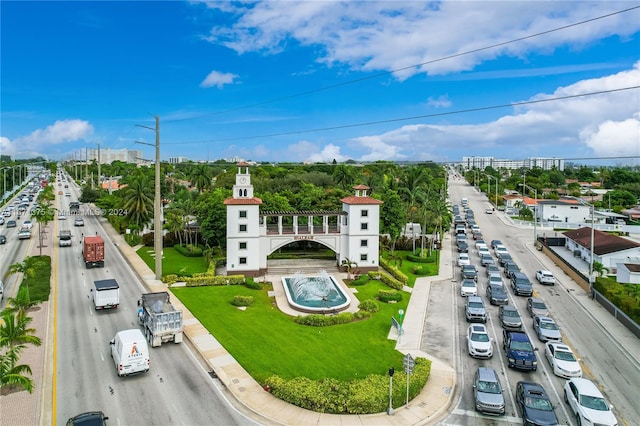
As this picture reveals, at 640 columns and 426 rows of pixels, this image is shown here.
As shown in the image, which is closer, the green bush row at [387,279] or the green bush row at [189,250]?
the green bush row at [387,279]

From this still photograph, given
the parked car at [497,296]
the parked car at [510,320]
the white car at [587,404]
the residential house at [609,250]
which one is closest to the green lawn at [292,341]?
the parked car at [497,296]

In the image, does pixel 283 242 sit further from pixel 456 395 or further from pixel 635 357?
pixel 635 357

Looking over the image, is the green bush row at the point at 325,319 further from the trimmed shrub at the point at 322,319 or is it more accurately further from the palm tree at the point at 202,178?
the palm tree at the point at 202,178

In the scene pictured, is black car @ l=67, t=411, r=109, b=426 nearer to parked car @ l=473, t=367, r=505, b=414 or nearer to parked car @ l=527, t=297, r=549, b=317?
parked car @ l=473, t=367, r=505, b=414

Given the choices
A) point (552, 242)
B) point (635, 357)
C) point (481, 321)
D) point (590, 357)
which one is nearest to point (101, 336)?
point (481, 321)

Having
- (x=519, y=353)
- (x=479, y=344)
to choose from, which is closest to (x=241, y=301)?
(x=479, y=344)

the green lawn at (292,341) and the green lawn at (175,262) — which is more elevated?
the green lawn at (175,262)

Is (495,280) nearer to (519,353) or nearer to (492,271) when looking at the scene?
(492,271)
